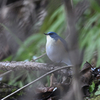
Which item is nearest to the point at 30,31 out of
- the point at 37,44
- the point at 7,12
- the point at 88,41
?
the point at 7,12

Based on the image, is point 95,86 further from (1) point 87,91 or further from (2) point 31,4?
(2) point 31,4

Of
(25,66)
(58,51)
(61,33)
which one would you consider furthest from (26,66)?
(61,33)

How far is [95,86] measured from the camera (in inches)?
60.9

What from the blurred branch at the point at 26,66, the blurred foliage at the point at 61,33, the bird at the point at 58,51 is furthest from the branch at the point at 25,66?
the blurred foliage at the point at 61,33

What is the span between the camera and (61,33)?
131 inches

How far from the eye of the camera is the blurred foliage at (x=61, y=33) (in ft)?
8.63

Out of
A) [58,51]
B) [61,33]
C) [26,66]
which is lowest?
[26,66]

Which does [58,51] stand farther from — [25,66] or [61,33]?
[61,33]

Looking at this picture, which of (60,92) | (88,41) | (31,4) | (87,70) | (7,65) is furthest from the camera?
(31,4)

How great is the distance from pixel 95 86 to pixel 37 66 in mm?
593

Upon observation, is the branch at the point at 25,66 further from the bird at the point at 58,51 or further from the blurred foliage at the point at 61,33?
the blurred foliage at the point at 61,33

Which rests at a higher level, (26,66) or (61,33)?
(61,33)

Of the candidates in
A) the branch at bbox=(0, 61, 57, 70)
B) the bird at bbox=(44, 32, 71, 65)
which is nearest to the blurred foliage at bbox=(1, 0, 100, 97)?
the bird at bbox=(44, 32, 71, 65)

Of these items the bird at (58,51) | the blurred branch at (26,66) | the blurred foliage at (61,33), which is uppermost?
the blurred foliage at (61,33)
